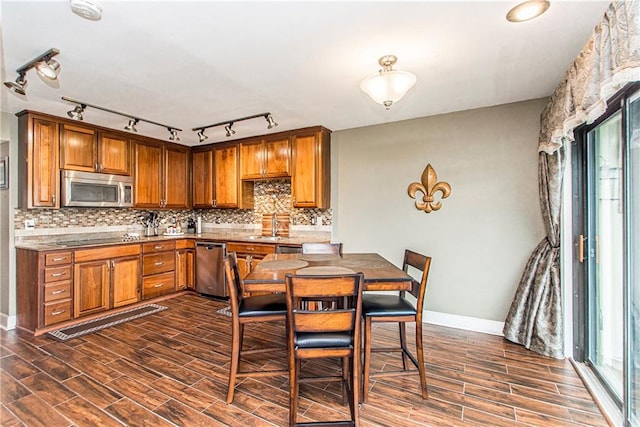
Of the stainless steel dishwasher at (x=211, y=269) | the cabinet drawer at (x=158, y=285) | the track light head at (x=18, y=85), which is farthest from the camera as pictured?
the stainless steel dishwasher at (x=211, y=269)

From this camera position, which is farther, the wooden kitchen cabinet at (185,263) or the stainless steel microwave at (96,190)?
the wooden kitchen cabinet at (185,263)

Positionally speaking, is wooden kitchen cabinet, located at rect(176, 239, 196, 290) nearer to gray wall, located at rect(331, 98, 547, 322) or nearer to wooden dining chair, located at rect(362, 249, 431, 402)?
gray wall, located at rect(331, 98, 547, 322)

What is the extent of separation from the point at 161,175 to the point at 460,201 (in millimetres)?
4275

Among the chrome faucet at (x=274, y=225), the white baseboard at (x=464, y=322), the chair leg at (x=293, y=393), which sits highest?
the chrome faucet at (x=274, y=225)

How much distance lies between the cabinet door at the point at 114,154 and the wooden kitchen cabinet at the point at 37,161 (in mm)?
483

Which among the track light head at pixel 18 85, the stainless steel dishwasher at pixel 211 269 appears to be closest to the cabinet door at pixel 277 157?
the stainless steel dishwasher at pixel 211 269

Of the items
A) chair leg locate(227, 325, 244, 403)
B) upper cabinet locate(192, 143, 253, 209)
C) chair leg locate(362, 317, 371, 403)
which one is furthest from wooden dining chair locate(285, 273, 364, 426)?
upper cabinet locate(192, 143, 253, 209)

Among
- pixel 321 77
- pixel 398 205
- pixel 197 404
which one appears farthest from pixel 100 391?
pixel 398 205

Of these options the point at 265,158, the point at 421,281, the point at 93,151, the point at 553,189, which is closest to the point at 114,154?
the point at 93,151

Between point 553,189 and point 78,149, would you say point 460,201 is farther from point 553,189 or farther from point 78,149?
point 78,149

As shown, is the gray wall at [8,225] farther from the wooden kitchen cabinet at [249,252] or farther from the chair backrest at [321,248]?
the chair backrest at [321,248]

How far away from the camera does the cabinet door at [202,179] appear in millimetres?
4996

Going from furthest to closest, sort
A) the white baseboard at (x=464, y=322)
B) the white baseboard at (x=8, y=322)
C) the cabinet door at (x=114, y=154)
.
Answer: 1. the cabinet door at (x=114, y=154)
2. the white baseboard at (x=8, y=322)
3. the white baseboard at (x=464, y=322)

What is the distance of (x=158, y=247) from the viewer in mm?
4383
